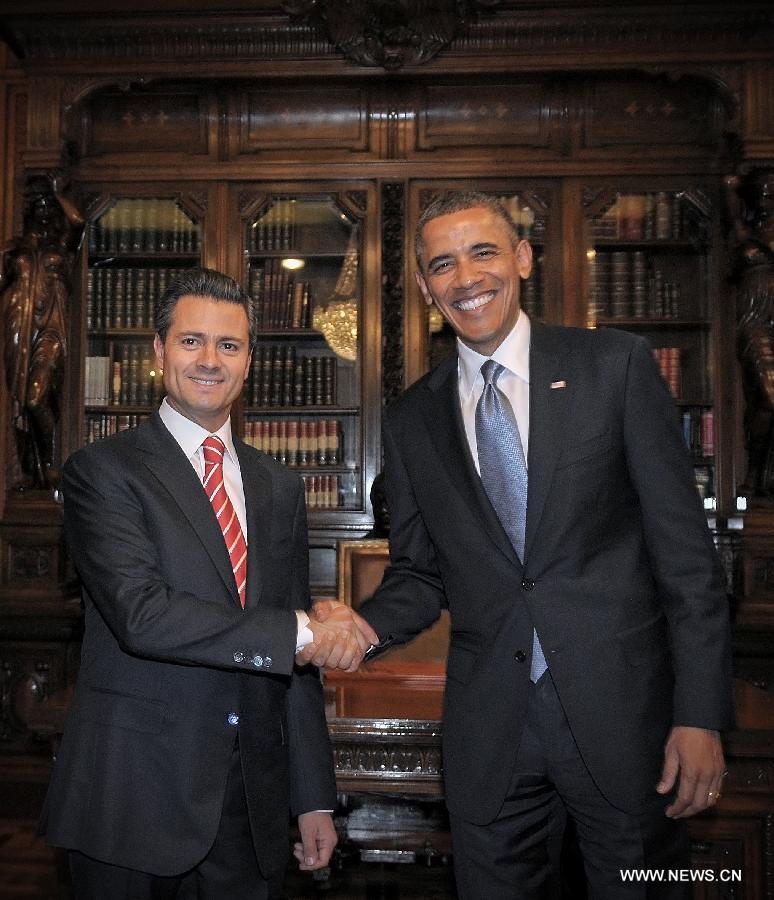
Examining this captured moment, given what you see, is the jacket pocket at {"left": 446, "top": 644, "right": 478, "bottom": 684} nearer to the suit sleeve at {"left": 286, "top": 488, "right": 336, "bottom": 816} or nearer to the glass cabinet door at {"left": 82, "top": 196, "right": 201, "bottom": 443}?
the suit sleeve at {"left": 286, "top": 488, "right": 336, "bottom": 816}

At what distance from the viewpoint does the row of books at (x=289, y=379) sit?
4617 mm

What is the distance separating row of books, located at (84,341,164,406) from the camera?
182 inches

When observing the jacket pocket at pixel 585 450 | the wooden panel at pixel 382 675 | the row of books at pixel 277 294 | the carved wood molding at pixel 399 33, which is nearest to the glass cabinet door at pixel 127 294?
the row of books at pixel 277 294

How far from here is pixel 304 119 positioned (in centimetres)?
464

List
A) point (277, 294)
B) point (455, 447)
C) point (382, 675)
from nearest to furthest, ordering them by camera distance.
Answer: point (455, 447), point (382, 675), point (277, 294)

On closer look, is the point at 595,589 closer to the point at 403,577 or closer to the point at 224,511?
the point at 403,577

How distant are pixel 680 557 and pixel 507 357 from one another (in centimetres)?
46

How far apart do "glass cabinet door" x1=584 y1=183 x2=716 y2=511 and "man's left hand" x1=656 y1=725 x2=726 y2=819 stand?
3275mm

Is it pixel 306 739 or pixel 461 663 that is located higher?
pixel 461 663

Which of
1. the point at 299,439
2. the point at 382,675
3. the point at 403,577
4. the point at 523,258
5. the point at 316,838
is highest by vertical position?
the point at 523,258

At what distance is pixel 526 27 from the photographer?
4355mm

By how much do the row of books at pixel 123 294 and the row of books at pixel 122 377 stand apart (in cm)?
13

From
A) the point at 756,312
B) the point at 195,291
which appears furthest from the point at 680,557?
the point at 756,312

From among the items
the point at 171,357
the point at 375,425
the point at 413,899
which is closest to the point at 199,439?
the point at 171,357
